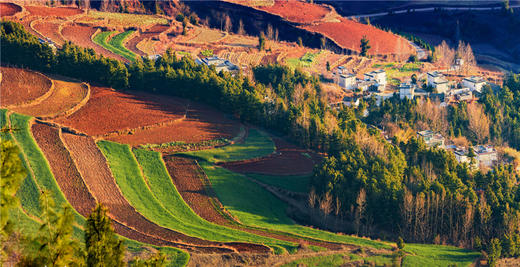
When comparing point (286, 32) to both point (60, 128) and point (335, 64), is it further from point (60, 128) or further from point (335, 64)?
point (60, 128)

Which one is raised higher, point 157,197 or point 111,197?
point 111,197

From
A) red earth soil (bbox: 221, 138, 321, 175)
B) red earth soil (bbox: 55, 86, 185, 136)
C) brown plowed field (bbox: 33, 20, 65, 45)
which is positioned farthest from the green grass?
brown plowed field (bbox: 33, 20, 65, 45)

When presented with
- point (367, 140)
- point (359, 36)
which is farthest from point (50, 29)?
point (367, 140)

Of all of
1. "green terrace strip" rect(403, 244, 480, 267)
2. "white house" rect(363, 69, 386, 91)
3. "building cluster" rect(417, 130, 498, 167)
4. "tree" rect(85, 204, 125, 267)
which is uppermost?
"tree" rect(85, 204, 125, 267)

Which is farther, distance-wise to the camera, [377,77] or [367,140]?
[377,77]

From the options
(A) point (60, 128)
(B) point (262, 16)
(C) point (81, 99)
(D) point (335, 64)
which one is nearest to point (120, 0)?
(B) point (262, 16)

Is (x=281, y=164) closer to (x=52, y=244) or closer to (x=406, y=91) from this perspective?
(x=406, y=91)

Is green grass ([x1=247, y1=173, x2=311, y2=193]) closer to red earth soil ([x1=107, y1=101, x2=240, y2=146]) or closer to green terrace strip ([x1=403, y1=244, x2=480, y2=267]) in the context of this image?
red earth soil ([x1=107, y1=101, x2=240, y2=146])
